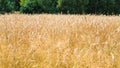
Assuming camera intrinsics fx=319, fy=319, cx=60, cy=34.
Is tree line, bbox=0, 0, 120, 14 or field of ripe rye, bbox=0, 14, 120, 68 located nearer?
field of ripe rye, bbox=0, 14, 120, 68

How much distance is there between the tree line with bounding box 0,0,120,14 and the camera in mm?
21203

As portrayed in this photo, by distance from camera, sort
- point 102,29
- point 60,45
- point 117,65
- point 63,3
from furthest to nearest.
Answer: point 63,3
point 102,29
point 60,45
point 117,65

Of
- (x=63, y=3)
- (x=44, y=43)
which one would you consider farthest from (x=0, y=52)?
(x=63, y=3)

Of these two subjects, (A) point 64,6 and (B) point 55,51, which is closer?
(B) point 55,51

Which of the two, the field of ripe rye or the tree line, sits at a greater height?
the field of ripe rye

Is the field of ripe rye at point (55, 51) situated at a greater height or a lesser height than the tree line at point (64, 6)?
greater

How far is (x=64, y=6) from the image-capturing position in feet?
70.1

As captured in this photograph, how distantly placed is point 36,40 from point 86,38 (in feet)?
1.93

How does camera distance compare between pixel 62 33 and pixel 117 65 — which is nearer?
pixel 117 65

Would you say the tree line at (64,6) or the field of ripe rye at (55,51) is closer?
the field of ripe rye at (55,51)

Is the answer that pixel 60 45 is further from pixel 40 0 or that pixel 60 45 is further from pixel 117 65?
pixel 40 0

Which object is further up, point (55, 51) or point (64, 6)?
point (55, 51)

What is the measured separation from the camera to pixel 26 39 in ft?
12.4

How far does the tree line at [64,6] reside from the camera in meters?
21.2
